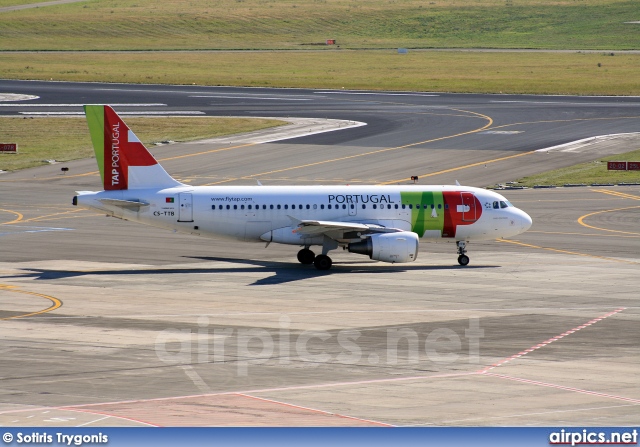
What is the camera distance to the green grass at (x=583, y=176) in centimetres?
9431

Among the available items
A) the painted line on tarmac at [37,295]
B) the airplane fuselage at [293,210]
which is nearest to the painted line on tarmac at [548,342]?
the airplane fuselage at [293,210]

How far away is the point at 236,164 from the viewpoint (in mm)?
101625

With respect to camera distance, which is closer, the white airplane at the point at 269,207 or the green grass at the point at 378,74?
the white airplane at the point at 269,207

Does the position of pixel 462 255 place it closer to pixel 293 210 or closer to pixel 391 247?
pixel 391 247

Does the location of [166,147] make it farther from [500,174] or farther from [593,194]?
[593,194]

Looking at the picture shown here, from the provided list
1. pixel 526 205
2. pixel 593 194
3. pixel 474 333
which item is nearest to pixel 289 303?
pixel 474 333

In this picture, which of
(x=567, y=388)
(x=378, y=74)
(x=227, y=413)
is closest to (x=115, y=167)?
(x=227, y=413)

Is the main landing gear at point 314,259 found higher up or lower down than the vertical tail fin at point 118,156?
lower down

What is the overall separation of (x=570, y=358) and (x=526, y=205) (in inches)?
1823

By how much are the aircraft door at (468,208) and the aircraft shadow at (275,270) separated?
9.16 feet

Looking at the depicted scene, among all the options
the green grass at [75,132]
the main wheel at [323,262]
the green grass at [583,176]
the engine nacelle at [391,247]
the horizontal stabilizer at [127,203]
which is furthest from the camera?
the green grass at [75,132]

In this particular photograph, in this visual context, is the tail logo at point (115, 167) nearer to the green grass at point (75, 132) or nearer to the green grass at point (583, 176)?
the green grass at point (583, 176)

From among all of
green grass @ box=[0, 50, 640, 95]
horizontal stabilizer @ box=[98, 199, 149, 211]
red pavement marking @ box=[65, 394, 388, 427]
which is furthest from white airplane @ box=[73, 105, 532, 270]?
green grass @ box=[0, 50, 640, 95]

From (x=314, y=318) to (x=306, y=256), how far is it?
52.3 ft
